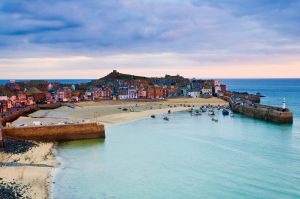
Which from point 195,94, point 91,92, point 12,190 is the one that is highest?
point 91,92

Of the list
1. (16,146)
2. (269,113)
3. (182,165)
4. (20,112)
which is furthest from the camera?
(20,112)

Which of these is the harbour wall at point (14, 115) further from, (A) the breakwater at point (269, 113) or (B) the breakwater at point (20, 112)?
(A) the breakwater at point (269, 113)

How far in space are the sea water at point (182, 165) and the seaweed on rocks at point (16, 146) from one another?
9.97 ft

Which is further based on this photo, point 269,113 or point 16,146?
point 269,113

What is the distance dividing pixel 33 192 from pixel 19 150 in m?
12.6

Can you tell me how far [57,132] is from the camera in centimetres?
4331

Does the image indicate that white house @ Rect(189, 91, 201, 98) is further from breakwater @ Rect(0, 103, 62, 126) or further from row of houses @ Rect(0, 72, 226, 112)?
breakwater @ Rect(0, 103, 62, 126)

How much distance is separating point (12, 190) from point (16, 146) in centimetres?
1434

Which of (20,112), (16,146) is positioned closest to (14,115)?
(20,112)

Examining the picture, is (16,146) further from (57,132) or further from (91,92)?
(91,92)

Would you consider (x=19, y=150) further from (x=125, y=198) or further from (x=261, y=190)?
(x=261, y=190)

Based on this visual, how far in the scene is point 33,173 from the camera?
27922 millimetres

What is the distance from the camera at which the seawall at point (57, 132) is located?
4228 centimetres

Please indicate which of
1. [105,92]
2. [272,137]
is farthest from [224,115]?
[105,92]
